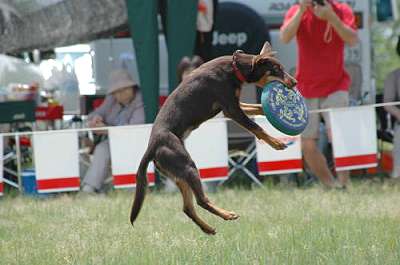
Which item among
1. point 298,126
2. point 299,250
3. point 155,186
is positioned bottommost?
point 155,186

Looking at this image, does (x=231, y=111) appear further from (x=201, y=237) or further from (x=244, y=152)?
(x=244, y=152)

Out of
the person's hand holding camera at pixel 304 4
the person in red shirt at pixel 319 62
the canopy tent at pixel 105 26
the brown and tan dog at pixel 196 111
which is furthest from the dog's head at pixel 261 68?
the canopy tent at pixel 105 26

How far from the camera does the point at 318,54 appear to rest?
9.40 metres

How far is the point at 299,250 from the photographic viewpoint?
5.79m

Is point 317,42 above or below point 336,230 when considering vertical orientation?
above

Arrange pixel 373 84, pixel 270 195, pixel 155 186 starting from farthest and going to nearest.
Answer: pixel 373 84 → pixel 155 186 → pixel 270 195

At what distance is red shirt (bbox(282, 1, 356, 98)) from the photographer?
9.35 metres

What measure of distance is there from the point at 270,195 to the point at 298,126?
10.1ft

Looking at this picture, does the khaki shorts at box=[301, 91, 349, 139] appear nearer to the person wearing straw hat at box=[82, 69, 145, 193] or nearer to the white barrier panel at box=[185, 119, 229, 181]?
the white barrier panel at box=[185, 119, 229, 181]

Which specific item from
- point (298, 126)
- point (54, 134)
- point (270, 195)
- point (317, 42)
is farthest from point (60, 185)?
point (298, 126)

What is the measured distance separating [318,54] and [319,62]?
0.07 m

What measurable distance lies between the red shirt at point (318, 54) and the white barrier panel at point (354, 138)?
0.28 meters

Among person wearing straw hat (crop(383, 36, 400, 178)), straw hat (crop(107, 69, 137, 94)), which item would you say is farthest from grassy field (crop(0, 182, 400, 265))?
straw hat (crop(107, 69, 137, 94))

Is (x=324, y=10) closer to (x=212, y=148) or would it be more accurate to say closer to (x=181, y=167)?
(x=212, y=148)
